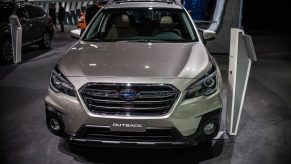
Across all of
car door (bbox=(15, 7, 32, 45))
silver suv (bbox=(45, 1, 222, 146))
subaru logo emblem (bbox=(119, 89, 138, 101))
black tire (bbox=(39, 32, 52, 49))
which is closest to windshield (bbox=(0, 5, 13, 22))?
car door (bbox=(15, 7, 32, 45))

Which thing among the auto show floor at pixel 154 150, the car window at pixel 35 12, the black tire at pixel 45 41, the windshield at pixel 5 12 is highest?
the windshield at pixel 5 12

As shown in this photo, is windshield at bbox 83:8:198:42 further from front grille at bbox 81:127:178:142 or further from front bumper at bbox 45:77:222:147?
front grille at bbox 81:127:178:142

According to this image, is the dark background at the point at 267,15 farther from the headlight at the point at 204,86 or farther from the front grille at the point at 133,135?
the front grille at the point at 133,135

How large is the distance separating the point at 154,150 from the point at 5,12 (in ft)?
23.3

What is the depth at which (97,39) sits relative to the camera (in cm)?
454

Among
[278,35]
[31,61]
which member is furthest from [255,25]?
[31,61]

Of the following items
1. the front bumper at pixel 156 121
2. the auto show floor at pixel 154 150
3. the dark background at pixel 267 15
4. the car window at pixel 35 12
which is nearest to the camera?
the front bumper at pixel 156 121

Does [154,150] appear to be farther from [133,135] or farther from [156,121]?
[156,121]

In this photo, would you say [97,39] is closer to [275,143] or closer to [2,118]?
[2,118]

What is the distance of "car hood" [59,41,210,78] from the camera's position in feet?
10.8

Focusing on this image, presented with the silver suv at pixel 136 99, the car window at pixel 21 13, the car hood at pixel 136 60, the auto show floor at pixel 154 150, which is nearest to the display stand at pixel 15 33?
the car window at pixel 21 13

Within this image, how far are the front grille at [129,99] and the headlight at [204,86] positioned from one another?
0.44 feet

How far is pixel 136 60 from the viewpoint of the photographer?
358 centimetres

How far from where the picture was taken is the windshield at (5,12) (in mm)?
9250
